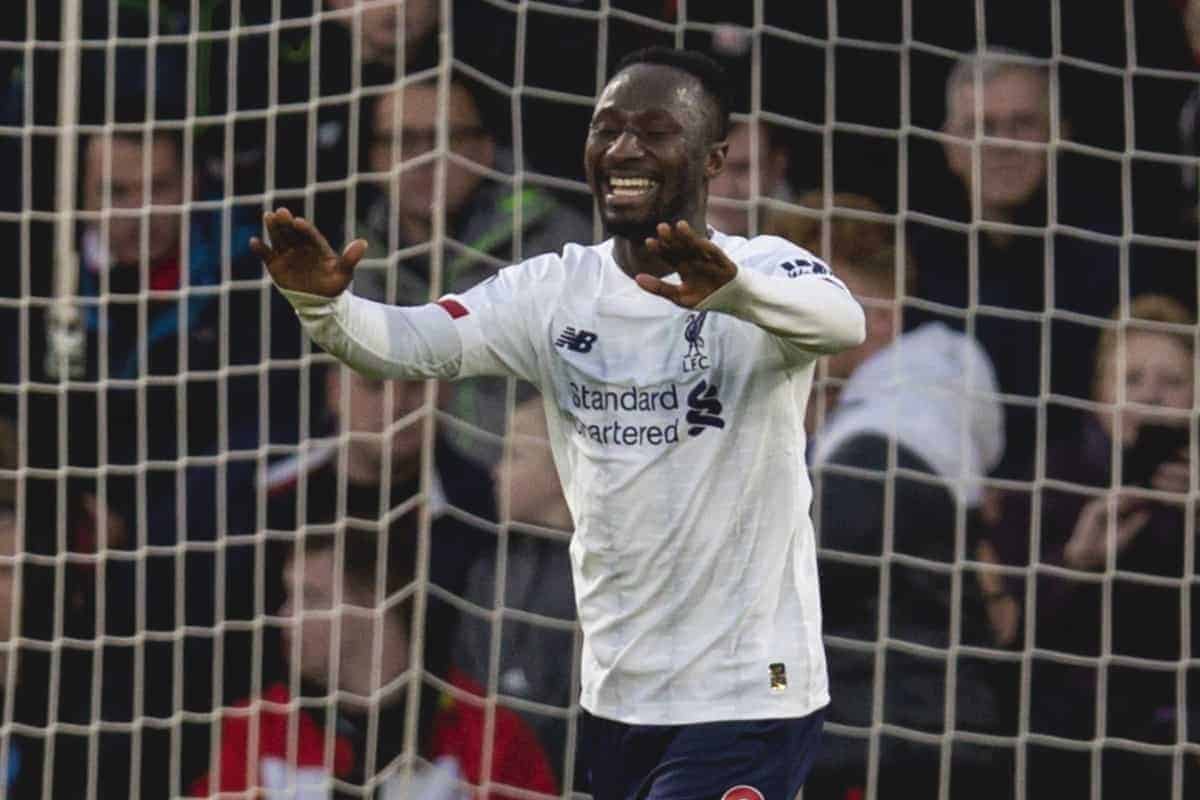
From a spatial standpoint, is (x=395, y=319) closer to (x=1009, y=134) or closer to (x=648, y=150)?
(x=648, y=150)

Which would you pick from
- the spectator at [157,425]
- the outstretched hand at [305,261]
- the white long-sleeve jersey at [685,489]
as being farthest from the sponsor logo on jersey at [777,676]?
the spectator at [157,425]

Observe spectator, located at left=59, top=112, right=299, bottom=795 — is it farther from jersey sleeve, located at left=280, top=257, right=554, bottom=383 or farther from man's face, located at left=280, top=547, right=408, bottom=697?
jersey sleeve, located at left=280, top=257, right=554, bottom=383

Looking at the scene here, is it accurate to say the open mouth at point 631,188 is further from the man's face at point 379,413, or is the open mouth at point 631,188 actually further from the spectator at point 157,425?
the spectator at point 157,425

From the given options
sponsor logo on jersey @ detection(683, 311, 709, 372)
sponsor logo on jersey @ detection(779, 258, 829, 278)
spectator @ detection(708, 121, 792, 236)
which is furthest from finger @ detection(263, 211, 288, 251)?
spectator @ detection(708, 121, 792, 236)

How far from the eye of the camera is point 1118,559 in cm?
471

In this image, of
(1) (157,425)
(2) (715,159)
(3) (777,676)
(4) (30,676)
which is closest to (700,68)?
(2) (715,159)

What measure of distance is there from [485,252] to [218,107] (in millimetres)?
836

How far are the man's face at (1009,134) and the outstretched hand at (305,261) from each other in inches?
87.2

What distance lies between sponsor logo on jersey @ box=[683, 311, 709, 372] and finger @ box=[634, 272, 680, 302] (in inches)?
10.8

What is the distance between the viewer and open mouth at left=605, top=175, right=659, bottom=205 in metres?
3.11

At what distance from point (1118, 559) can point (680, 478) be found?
1.87 meters

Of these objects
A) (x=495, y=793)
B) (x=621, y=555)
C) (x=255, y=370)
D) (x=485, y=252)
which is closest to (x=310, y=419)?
(x=255, y=370)

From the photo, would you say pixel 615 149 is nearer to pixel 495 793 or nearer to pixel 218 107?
pixel 495 793

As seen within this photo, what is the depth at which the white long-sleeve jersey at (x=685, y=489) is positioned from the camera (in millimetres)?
3107
